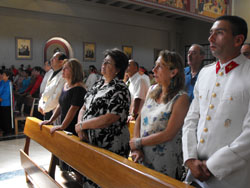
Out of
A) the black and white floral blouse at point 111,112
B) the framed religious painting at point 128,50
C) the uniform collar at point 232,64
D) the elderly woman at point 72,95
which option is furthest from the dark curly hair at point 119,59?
the framed religious painting at point 128,50

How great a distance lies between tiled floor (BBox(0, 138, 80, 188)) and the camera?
3.51 meters

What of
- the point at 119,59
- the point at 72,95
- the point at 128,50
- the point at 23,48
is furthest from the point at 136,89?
the point at 128,50

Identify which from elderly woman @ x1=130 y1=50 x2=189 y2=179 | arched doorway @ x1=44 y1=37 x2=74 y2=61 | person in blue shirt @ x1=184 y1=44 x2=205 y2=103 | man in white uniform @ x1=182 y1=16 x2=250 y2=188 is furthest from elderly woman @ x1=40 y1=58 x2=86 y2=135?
arched doorway @ x1=44 y1=37 x2=74 y2=61

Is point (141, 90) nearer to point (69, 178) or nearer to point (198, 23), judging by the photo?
point (69, 178)

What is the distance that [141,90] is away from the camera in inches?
172

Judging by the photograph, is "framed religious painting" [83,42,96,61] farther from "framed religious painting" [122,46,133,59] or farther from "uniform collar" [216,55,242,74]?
"uniform collar" [216,55,242,74]

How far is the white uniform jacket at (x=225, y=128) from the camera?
4.43 ft

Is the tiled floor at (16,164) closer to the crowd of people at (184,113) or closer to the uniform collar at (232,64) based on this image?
the crowd of people at (184,113)

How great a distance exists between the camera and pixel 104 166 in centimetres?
191

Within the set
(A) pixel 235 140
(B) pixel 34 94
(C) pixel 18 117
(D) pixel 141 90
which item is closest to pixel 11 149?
(C) pixel 18 117

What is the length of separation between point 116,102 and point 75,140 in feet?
1.72

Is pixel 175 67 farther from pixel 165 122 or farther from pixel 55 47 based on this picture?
pixel 55 47

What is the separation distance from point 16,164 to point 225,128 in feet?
13.0

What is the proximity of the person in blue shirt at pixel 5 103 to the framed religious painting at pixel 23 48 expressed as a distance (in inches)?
227
